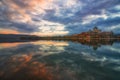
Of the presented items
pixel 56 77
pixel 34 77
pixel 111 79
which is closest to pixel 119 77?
pixel 111 79

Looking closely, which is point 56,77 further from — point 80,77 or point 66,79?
point 80,77

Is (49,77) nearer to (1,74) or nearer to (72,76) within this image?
(72,76)

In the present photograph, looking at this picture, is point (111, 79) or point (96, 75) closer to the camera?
point (111, 79)

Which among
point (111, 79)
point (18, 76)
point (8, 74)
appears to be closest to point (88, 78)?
point (111, 79)

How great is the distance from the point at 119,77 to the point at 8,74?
12.7 m

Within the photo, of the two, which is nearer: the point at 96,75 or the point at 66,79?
the point at 66,79

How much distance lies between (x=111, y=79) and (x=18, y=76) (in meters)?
10.2

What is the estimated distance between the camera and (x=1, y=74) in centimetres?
2127

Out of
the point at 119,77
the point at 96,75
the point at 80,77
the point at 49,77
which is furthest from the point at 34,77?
the point at 119,77

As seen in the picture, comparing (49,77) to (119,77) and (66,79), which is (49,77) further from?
(119,77)

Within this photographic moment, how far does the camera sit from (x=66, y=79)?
63.2 feet

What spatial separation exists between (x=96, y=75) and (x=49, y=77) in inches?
221

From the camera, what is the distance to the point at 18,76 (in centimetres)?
2025

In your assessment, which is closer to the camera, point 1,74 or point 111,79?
point 111,79
